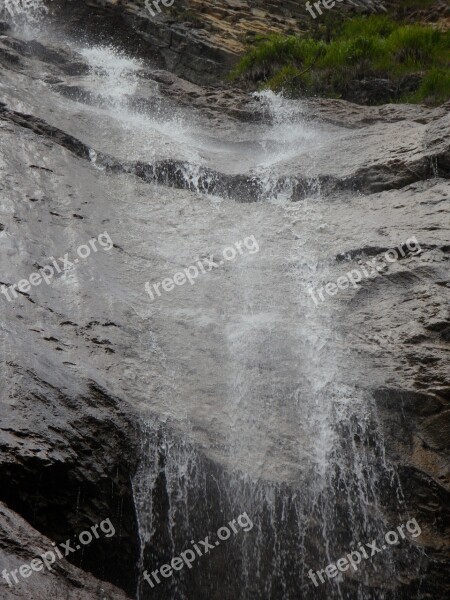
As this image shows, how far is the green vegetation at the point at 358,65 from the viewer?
1200 centimetres

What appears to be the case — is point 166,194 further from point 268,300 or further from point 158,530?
point 158,530

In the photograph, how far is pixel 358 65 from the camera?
12.5 metres

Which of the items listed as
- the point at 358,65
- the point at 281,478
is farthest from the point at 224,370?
the point at 358,65

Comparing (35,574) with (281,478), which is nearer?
(35,574)

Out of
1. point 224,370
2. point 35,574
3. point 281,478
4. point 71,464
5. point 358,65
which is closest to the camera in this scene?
point 35,574

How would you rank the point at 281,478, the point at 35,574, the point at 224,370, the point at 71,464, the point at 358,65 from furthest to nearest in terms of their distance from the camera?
the point at 358,65 → the point at 224,370 → the point at 281,478 → the point at 71,464 → the point at 35,574

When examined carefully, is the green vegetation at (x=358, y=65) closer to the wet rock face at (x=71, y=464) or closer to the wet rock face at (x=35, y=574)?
the wet rock face at (x=71, y=464)

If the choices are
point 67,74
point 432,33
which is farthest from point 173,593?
point 432,33

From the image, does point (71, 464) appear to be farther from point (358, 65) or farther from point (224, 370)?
point (358, 65)

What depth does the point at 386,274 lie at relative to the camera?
22.1 ft

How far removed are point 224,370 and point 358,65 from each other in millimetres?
8601

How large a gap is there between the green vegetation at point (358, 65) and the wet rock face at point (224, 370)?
3.57 metres

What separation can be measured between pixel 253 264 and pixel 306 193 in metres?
1.81

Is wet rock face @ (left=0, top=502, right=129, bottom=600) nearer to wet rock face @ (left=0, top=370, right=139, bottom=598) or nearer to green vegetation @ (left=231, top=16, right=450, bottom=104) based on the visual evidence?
wet rock face @ (left=0, top=370, right=139, bottom=598)
